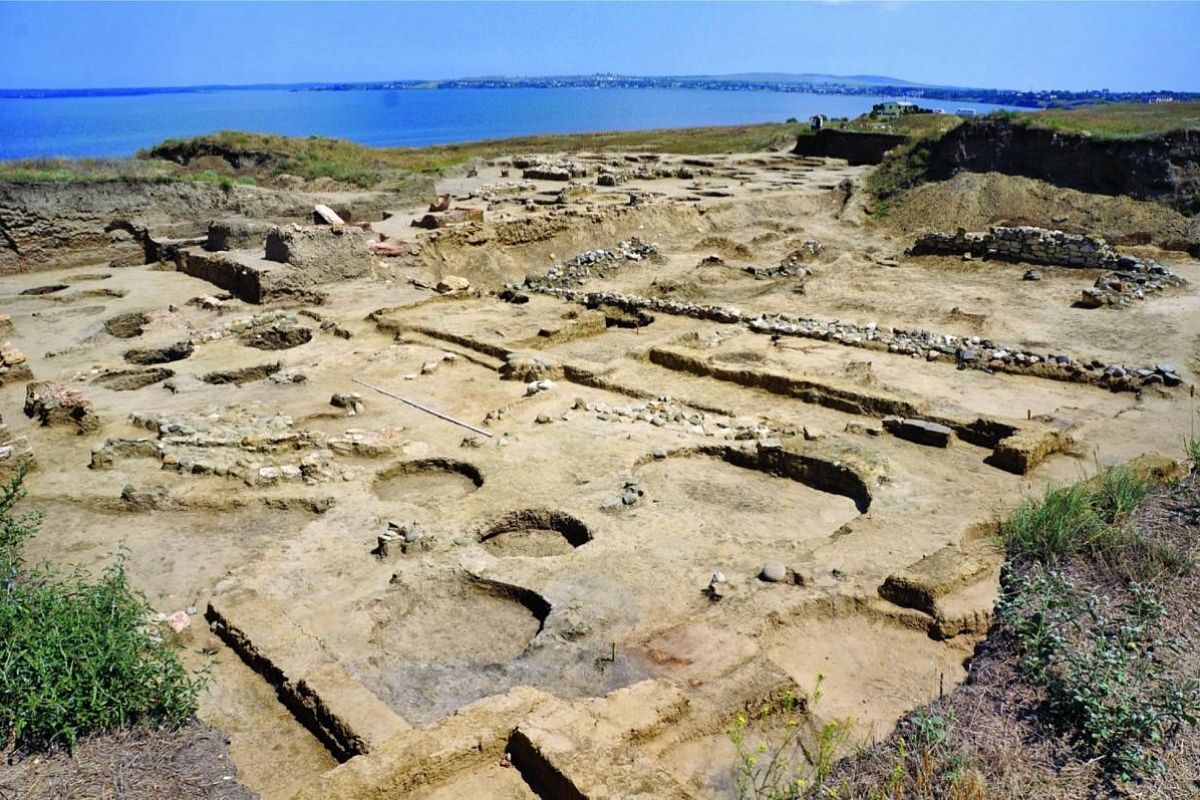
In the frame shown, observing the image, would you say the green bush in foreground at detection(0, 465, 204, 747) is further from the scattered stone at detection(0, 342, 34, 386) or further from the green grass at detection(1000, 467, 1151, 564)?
→ the scattered stone at detection(0, 342, 34, 386)

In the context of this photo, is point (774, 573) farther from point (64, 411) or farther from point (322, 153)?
point (322, 153)

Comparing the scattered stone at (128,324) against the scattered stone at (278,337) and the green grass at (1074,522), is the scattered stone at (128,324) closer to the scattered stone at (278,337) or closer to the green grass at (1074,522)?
the scattered stone at (278,337)

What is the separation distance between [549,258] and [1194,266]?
1264cm

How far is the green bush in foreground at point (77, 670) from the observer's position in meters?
3.45

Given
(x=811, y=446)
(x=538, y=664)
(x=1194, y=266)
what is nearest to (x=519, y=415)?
(x=811, y=446)

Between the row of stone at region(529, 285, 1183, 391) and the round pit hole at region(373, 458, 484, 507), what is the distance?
5.87 m

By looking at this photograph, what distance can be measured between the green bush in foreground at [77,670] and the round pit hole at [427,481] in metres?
3.14

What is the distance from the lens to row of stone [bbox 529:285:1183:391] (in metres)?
9.80

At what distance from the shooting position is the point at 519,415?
899cm

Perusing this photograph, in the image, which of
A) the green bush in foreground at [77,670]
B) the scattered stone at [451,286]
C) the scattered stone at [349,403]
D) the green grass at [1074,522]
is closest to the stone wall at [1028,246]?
the scattered stone at [451,286]

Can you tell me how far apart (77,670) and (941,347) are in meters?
10.0

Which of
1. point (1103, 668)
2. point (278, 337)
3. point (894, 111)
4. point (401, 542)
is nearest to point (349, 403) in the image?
point (401, 542)

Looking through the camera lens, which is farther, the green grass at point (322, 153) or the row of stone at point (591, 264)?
the green grass at point (322, 153)

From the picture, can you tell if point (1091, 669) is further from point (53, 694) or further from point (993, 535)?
point (53, 694)
